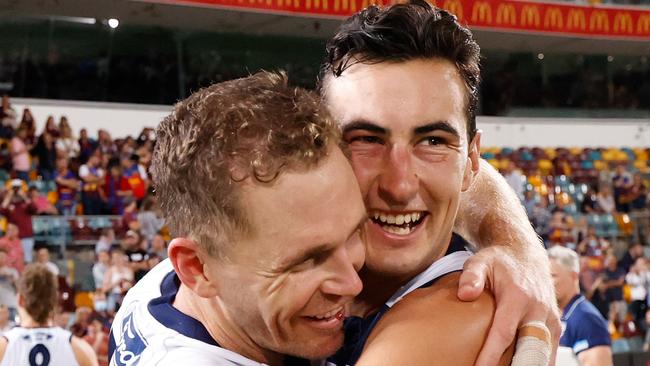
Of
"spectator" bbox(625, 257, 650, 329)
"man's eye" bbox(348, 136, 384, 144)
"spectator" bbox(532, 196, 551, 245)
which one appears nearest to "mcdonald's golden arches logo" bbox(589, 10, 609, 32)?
"spectator" bbox(532, 196, 551, 245)

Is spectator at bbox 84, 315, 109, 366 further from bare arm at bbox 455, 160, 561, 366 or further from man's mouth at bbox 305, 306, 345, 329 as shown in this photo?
man's mouth at bbox 305, 306, 345, 329

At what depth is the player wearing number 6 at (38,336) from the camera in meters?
4.94

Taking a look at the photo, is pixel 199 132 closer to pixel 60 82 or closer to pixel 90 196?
pixel 90 196

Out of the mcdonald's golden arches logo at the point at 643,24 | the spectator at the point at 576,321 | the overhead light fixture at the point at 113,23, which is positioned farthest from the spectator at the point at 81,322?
the mcdonald's golden arches logo at the point at 643,24

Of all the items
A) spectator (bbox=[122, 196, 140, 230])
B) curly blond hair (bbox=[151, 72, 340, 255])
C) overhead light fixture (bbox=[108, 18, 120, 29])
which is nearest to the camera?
curly blond hair (bbox=[151, 72, 340, 255])

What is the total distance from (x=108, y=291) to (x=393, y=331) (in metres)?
7.25

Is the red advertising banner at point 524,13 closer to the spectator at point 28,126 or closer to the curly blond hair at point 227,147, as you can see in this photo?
the spectator at point 28,126

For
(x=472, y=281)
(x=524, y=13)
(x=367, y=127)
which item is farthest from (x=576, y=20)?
(x=472, y=281)

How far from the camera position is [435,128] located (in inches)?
69.1

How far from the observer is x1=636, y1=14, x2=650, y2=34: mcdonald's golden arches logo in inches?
630

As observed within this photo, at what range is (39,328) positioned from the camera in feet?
16.5

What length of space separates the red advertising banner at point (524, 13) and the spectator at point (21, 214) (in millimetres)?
4370

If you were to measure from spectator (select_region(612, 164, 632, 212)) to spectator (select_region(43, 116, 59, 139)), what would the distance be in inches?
325

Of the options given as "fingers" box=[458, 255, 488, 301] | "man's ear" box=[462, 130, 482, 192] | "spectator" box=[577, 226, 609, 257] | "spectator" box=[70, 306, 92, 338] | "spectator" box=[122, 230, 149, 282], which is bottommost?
"spectator" box=[70, 306, 92, 338]
